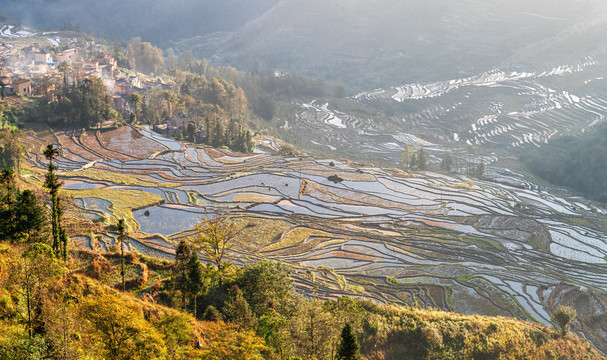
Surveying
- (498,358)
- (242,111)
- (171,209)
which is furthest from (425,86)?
(498,358)

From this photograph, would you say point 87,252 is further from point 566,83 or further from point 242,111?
point 566,83

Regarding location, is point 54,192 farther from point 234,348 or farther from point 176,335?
point 234,348

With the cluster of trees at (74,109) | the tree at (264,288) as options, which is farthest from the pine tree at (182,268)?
the cluster of trees at (74,109)

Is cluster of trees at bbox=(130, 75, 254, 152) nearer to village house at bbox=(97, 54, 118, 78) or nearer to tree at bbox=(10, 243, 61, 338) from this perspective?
village house at bbox=(97, 54, 118, 78)

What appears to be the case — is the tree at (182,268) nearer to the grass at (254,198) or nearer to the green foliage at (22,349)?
the green foliage at (22,349)

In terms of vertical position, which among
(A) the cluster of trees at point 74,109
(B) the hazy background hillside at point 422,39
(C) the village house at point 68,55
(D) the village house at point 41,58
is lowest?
(A) the cluster of trees at point 74,109

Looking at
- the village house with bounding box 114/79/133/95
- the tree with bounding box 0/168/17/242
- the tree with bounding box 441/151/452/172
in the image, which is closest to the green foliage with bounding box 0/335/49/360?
the tree with bounding box 0/168/17/242

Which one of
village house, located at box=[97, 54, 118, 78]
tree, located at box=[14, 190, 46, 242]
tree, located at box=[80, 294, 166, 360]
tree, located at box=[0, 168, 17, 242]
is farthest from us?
village house, located at box=[97, 54, 118, 78]
